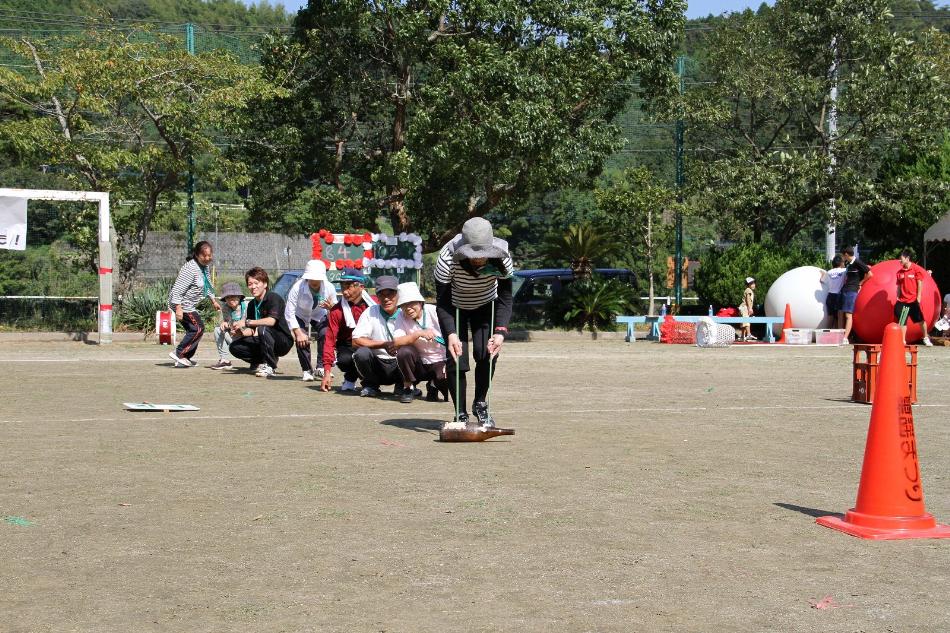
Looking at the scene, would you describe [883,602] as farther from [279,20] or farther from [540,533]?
[279,20]

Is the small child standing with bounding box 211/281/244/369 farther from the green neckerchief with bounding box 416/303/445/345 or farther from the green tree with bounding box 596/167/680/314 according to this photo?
the green tree with bounding box 596/167/680/314

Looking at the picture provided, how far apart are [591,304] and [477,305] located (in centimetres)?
1796

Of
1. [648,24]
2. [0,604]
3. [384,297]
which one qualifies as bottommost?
[0,604]

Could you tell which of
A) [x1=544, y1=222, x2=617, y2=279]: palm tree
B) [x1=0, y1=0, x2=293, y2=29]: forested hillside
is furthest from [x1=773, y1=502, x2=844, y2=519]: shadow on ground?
[x1=0, y1=0, x2=293, y2=29]: forested hillside

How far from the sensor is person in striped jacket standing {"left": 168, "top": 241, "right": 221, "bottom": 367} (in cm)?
1767

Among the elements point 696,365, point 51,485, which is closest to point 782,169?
point 696,365

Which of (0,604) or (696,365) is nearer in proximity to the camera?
(0,604)

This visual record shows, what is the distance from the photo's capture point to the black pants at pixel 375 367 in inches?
547

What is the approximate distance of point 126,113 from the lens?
26.7 metres

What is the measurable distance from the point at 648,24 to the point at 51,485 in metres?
21.6

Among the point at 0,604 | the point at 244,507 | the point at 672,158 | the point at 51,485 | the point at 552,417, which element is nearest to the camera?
the point at 0,604

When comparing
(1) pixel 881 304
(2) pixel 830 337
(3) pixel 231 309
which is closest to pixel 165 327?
→ (3) pixel 231 309

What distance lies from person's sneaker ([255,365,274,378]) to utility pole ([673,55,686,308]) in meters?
14.5

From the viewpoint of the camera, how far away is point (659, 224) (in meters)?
34.3
